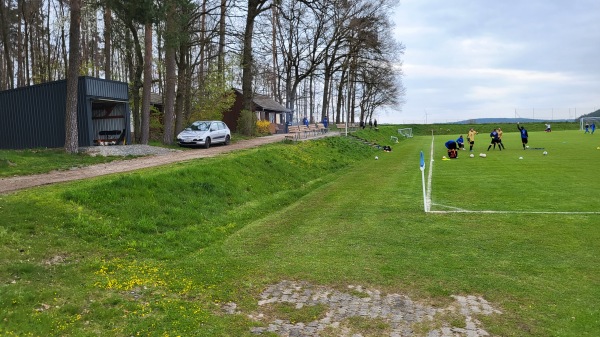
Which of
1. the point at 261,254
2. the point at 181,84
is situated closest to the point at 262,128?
the point at 181,84

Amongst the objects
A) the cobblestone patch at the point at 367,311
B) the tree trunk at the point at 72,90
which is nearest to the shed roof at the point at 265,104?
the tree trunk at the point at 72,90

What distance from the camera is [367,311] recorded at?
584 cm

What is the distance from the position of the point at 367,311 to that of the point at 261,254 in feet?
9.61

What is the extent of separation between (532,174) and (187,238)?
1508 centimetres

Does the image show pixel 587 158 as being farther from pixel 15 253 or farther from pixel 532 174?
pixel 15 253

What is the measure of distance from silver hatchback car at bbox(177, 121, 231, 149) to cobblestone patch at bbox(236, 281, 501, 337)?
20721 millimetres

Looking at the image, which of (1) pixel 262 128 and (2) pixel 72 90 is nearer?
(2) pixel 72 90

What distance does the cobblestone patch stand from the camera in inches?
208

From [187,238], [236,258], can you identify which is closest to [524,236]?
[236,258]

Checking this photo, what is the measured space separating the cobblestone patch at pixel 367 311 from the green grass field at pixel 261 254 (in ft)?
0.33

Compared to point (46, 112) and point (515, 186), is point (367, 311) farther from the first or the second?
point (46, 112)

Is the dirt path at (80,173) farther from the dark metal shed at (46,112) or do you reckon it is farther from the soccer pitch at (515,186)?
the soccer pitch at (515,186)

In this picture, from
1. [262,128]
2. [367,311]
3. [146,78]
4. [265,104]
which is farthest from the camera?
[265,104]

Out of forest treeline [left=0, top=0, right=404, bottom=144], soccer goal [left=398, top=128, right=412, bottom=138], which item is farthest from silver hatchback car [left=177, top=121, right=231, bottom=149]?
soccer goal [left=398, top=128, right=412, bottom=138]
